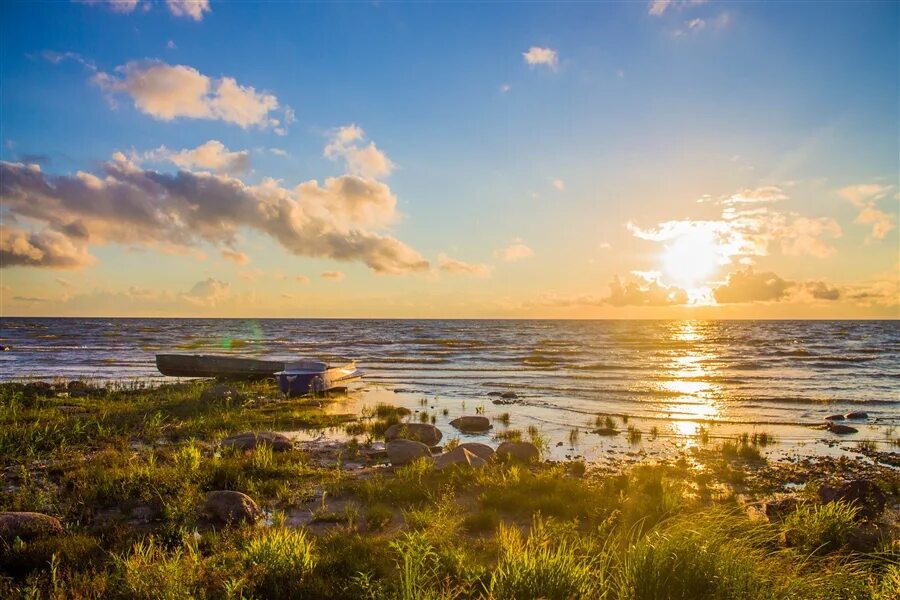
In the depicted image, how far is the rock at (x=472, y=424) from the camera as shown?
57.9 feet

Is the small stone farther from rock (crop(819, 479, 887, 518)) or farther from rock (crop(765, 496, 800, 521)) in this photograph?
rock (crop(819, 479, 887, 518))

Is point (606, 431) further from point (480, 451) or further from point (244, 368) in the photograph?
point (244, 368)

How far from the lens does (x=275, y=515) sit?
8359 mm

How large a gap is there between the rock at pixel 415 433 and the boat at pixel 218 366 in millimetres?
15278

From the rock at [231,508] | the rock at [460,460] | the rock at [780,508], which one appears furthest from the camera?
the rock at [460,460]

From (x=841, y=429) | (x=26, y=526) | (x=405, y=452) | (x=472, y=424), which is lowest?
(x=841, y=429)

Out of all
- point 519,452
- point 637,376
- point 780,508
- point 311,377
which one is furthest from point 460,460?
point 637,376

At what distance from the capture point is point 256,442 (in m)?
12.9

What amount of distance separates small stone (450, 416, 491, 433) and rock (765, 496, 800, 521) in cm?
925

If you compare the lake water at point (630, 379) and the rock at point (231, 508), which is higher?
the rock at point (231, 508)

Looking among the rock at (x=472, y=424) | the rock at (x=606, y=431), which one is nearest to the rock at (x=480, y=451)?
the rock at (x=472, y=424)

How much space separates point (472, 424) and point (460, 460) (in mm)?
6394

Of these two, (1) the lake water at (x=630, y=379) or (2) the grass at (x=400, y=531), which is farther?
(1) the lake water at (x=630, y=379)

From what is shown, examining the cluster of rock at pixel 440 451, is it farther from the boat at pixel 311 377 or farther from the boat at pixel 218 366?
the boat at pixel 218 366
